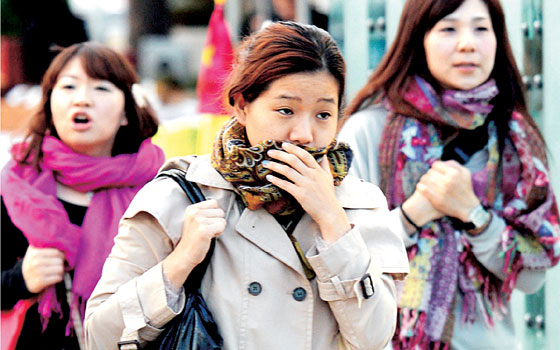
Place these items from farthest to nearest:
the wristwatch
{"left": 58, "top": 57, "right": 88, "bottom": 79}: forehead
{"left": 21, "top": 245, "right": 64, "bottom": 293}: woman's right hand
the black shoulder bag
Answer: {"left": 58, "top": 57, "right": 88, "bottom": 79}: forehead → the wristwatch → {"left": 21, "top": 245, "right": 64, "bottom": 293}: woman's right hand → the black shoulder bag

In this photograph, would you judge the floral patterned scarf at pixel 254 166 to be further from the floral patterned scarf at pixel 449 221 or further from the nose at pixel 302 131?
the floral patterned scarf at pixel 449 221

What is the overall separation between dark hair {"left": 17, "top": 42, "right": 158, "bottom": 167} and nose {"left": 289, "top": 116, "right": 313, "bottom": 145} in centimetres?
141

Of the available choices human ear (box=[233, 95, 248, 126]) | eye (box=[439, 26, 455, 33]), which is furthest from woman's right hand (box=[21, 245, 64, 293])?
eye (box=[439, 26, 455, 33])

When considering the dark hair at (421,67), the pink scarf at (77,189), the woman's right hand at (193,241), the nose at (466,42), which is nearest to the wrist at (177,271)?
the woman's right hand at (193,241)

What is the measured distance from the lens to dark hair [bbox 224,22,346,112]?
7.50ft

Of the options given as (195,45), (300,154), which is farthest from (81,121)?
(195,45)

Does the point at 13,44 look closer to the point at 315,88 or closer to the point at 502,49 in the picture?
the point at 502,49

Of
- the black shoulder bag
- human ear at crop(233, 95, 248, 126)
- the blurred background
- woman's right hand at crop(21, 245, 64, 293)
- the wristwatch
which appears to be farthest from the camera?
the blurred background

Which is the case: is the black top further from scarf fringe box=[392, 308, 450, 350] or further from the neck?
scarf fringe box=[392, 308, 450, 350]

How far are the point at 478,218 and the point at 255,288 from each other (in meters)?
1.35

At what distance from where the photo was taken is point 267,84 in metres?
2.31

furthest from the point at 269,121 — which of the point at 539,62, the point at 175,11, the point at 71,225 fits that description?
the point at 175,11

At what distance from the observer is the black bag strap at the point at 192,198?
228 cm

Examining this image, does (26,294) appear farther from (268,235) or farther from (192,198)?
(268,235)
